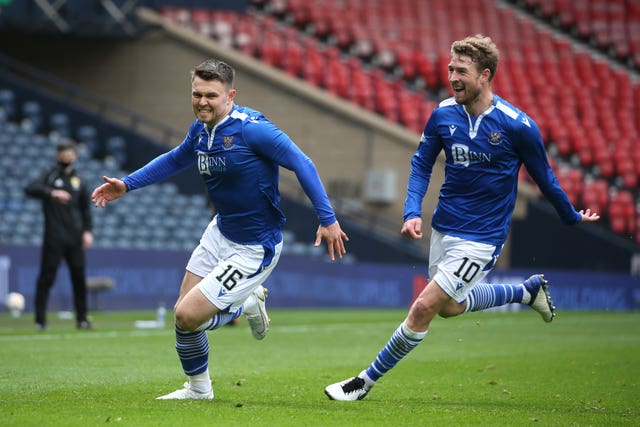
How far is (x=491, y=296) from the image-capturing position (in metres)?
8.85

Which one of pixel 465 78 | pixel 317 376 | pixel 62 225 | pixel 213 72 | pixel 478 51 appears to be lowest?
pixel 62 225

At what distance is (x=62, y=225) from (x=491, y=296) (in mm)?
7318

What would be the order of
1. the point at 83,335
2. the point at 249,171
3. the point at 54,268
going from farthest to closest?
the point at 54,268, the point at 83,335, the point at 249,171

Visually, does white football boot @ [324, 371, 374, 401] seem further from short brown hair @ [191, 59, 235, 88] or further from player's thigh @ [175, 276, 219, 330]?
short brown hair @ [191, 59, 235, 88]

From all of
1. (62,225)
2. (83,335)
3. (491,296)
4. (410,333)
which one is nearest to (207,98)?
(410,333)

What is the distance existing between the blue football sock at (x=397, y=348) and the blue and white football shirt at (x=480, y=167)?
79 centimetres

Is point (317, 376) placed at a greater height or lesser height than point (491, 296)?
lesser

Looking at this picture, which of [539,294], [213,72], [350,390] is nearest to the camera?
[213,72]

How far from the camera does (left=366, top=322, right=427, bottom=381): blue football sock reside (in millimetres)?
8094

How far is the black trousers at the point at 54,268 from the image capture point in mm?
14414

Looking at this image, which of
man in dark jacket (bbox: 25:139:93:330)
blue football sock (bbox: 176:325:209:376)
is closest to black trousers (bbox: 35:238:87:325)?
man in dark jacket (bbox: 25:139:93:330)

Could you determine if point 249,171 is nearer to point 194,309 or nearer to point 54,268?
point 194,309

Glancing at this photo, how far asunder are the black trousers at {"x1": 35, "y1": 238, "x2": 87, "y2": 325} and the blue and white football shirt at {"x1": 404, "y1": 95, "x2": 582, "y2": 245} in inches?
286

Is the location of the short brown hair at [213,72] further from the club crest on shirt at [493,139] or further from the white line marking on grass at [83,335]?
the white line marking on grass at [83,335]
